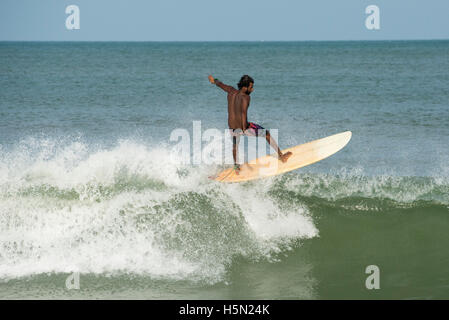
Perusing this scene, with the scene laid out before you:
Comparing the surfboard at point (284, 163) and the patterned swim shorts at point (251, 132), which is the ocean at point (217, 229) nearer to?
the surfboard at point (284, 163)

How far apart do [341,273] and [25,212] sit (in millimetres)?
4205

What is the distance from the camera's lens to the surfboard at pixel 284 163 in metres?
7.98

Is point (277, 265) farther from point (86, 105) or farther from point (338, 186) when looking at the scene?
point (86, 105)

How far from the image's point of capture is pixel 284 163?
8148mm

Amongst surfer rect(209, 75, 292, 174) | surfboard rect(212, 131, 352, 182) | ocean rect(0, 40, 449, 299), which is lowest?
ocean rect(0, 40, 449, 299)

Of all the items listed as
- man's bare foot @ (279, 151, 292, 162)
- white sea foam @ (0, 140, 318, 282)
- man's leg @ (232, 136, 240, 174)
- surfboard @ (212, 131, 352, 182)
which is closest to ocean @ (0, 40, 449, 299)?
white sea foam @ (0, 140, 318, 282)

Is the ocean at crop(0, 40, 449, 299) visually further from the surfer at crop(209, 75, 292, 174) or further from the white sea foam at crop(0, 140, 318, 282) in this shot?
the surfer at crop(209, 75, 292, 174)

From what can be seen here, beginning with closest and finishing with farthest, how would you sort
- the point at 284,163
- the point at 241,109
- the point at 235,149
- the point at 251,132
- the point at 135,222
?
the point at 135,222
the point at 241,109
the point at 251,132
the point at 235,149
the point at 284,163

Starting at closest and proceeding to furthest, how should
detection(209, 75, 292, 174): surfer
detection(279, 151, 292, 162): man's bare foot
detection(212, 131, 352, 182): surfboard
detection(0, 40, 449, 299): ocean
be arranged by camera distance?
detection(0, 40, 449, 299): ocean, detection(209, 75, 292, 174): surfer, detection(212, 131, 352, 182): surfboard, detection(279, 151, 292, 162): man's bare foot

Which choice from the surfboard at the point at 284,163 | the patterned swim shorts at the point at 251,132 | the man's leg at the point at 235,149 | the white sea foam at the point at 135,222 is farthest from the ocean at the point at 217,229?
the patterned swim shorts at the point at 251,132

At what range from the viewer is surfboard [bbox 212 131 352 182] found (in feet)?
26.2

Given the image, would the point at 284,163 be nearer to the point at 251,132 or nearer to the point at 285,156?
the point at 285,156

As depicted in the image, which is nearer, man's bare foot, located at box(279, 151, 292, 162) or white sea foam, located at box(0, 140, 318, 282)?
white sea foam, located at box(0, 140, 318, 282)

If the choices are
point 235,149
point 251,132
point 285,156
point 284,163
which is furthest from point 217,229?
point 285,156
